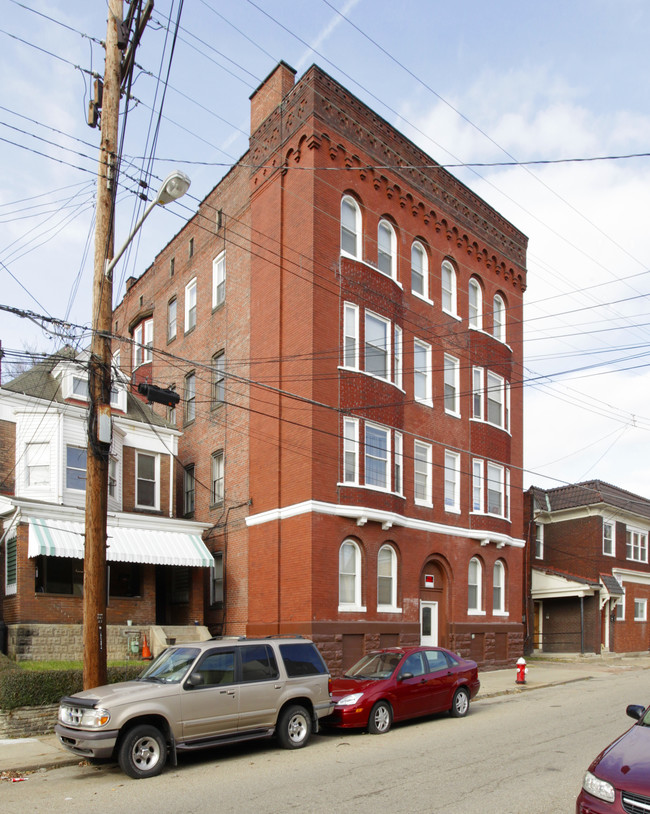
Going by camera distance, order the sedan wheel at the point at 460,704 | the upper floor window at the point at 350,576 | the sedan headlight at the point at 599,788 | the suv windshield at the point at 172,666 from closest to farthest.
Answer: the sedan headlight at the point at 599,788, the suv windshield at the point at 172,666, the sedan wheel at the point at 460,704, the upper floor window at the point at 350,576

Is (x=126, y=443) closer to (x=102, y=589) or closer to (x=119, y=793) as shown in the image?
(x=102, y=589)

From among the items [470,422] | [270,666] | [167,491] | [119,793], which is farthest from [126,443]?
[119,793]

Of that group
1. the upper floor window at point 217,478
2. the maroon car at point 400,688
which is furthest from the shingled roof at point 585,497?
the maroon car at point 400,688

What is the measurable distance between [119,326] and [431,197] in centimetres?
1804

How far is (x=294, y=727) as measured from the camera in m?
12.7

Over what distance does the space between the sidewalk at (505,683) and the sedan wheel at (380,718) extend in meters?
4.92

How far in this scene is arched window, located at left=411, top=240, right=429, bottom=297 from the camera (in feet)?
86.4

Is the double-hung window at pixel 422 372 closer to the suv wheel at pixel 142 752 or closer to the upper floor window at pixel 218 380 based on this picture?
the upper floor window at pixel 218 380

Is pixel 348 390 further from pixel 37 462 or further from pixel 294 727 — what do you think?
pixel 294 727

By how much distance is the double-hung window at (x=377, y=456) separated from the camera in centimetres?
2256

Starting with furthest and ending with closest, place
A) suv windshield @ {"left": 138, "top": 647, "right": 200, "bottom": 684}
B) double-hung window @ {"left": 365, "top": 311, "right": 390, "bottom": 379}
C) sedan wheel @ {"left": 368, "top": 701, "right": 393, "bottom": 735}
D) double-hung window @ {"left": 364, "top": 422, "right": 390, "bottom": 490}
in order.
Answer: double-hung window @ {"left": 365, "top": 311, "right": 390, "bottom": 379}, double-hung window @ {"left": 364, "top": 422, "right": 390, "bottom": 490}, sedan wheel @ {"left": 368, "top": 701, "right": 393, "bottom": 735}, suv windshield @ {"left": 138, "top": 647, "right": 200, "bottom": 684}

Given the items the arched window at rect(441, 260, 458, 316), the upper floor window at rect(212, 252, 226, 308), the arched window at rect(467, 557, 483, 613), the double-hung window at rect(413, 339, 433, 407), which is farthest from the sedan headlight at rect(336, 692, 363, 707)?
the upper floor window at rect(212, 252, 226, 308)

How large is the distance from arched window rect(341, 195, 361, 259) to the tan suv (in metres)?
13.3

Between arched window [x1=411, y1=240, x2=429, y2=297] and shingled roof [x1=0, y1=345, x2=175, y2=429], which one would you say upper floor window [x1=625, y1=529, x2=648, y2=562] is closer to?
arched window [x1=411, y1=240, x2=429, y2=297]
